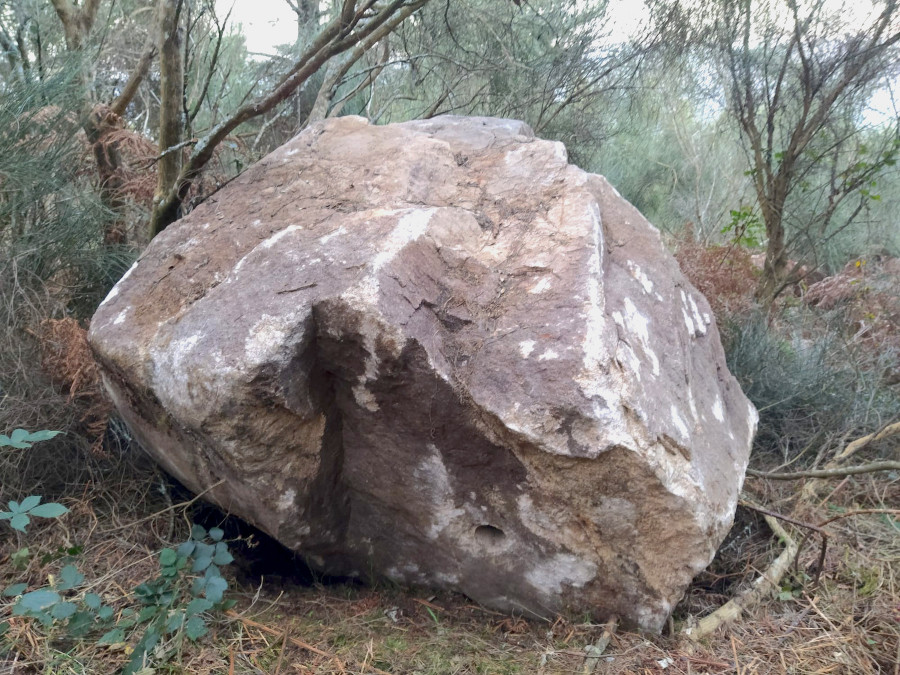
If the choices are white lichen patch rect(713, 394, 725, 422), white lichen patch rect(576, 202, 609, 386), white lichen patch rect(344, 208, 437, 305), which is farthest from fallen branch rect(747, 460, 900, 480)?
white lichen patch rect(344, 208, 437, 305)

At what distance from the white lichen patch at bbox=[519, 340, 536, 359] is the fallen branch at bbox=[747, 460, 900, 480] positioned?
5.11ft

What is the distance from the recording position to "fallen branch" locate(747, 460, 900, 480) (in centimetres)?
252

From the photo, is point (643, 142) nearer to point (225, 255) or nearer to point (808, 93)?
point (808, 93)

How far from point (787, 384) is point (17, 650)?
3423 millimetres

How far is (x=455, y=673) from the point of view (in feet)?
6.10

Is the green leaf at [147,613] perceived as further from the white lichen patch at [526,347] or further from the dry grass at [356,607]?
the white lichen patch at [526,347]

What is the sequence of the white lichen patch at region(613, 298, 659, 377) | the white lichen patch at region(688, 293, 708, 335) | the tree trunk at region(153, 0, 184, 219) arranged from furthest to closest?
the tree trunk at region(153, 0, 184, 219)
the white lichen patch at region(688, 293, 708, 335)
the white lichen patch at region(613, 298, 659, 377)

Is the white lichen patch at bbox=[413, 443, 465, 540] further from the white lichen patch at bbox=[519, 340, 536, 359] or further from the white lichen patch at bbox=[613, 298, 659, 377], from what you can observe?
the white lichen patch at bbox=[613, 298, 659, 377]

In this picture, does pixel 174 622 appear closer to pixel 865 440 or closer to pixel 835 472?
pixel 835 472

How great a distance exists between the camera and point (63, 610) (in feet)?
5.89

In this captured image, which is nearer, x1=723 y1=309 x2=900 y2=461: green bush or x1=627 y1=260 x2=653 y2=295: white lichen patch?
x1=627 y1=260 x2=653 y2=295: white lichen patch

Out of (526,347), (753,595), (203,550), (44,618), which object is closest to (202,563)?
(203,550)

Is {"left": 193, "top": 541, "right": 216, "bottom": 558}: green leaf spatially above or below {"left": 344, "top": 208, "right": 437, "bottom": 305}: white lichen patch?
below

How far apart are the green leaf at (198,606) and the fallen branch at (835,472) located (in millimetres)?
2195
